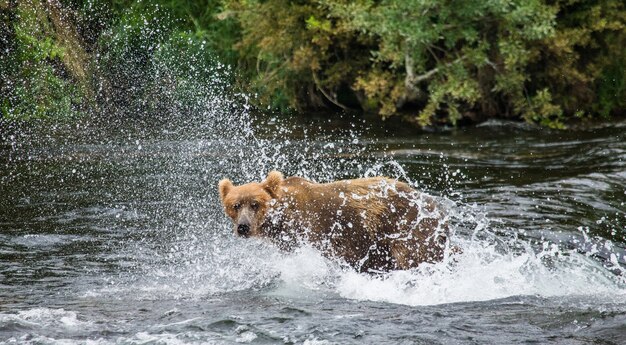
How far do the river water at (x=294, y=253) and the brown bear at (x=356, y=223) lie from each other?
0.15m

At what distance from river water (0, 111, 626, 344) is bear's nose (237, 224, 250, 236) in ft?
0.89

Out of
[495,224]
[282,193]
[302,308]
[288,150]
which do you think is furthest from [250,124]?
[302,308]

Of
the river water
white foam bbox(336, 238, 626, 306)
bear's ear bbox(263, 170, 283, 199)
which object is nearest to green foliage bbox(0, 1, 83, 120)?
the river water

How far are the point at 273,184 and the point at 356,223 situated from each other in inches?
29.9

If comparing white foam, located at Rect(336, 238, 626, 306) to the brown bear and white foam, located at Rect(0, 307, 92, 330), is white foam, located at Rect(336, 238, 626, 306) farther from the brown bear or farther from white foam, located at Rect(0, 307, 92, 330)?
white foam, located at Rect(0, 307, 92, 330)

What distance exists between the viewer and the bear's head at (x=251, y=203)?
7.23m

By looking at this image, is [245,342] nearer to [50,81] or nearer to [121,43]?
[50,81]

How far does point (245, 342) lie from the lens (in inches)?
217

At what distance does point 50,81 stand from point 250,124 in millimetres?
3617

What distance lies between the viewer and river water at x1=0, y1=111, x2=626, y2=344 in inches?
229

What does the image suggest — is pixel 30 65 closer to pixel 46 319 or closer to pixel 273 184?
pixel 273 184

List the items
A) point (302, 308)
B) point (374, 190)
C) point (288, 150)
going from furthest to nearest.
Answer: point (288, 150)
point (374, 190)
point (302, 308)

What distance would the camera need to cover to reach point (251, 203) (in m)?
7.30

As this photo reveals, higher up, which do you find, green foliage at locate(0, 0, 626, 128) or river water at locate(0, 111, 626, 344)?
green foliage at locate(0, 0, 626, 128)
